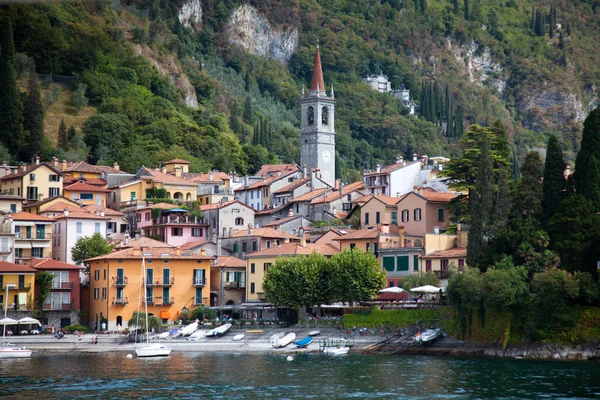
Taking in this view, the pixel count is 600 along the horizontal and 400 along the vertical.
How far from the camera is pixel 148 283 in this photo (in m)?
88.8

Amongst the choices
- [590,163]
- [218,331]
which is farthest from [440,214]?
[218,331]

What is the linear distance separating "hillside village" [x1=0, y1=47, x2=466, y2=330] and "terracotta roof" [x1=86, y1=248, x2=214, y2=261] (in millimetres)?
92

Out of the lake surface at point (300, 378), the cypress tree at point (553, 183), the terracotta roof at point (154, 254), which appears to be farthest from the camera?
the terracotta roof at point (154, 254)

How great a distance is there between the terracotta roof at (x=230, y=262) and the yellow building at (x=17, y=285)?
1458cm

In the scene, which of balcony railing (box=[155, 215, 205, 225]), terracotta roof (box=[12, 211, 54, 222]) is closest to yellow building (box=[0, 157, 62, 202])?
balcony railing (box=[155, 215, 205, 225])

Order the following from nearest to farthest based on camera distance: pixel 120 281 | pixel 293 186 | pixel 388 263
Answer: pixel 120 281 → pixel 388 263 → pixel 293 186

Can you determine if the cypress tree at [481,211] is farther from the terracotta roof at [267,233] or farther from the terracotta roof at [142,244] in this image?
the terracotta roof at [142,244]

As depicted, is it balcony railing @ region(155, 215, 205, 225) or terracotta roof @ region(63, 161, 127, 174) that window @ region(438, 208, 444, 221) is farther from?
terracotta roof @ region(63, 161, 127, 174)

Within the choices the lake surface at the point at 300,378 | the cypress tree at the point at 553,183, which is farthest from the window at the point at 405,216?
the lake surface at the point at 300,378

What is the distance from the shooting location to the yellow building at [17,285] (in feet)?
285

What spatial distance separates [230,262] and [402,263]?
47.7 ft

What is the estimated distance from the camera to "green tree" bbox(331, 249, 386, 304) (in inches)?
3182

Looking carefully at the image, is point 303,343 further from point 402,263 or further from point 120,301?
point 120,301

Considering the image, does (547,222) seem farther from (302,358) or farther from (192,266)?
(192,266)
